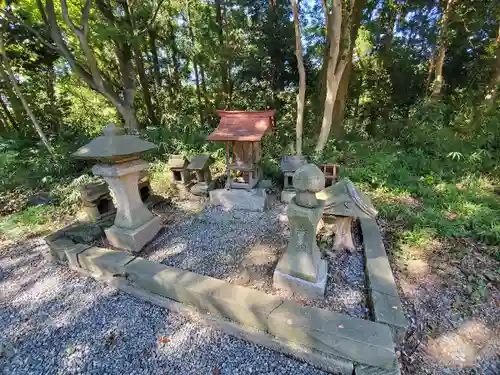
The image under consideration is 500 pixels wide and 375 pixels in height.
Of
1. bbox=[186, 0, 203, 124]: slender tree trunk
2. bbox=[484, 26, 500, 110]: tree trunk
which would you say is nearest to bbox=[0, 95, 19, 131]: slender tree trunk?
bbox=[186, 0, 203, 124]: slender tree trunk

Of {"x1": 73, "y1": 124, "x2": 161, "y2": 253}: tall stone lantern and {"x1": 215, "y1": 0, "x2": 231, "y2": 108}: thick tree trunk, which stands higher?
{"x1": 215, "y1": 0, "x2": 231, "y2": 108}: thick tree trunk

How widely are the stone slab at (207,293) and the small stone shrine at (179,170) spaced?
2191 millimetres

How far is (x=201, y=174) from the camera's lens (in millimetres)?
4305

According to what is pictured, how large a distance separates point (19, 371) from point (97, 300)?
649 mm

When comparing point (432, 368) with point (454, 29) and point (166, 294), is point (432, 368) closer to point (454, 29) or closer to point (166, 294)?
point (166, 294)

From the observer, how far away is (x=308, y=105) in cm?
812

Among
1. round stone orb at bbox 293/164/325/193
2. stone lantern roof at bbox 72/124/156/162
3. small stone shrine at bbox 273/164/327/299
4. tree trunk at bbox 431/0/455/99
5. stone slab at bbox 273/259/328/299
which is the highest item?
tree trunk at bbox 431/0/455/99

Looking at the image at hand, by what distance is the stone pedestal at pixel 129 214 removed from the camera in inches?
108

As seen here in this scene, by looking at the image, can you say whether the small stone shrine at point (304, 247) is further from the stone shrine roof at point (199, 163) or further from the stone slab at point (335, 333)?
the stone shrine roof at point (199, 163)

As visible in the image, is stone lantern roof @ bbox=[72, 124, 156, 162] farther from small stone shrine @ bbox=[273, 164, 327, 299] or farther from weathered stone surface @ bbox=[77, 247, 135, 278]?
small stone shrine @ bbox=[273, 164, 327, 299]

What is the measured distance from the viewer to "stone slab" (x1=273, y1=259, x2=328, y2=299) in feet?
6.72

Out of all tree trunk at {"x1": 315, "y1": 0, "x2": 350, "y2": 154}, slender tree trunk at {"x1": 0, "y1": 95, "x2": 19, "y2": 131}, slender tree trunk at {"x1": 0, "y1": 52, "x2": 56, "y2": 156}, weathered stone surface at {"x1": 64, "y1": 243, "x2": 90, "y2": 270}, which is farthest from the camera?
slender tree trunk at {"x1": 0, "y1": 95, "x2": 19, "y2": 131}

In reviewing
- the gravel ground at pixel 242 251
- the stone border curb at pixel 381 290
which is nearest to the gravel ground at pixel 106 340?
the gravel ground at pixel 242 251

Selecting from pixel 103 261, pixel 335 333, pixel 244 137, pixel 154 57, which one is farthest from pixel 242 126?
pixel 154 57
